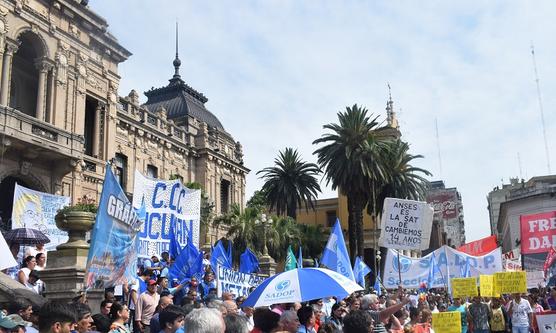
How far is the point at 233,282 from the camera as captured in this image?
13922mm

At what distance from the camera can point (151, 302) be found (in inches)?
366

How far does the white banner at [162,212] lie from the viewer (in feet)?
45.3

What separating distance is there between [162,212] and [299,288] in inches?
295

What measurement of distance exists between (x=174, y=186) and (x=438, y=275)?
10105mm

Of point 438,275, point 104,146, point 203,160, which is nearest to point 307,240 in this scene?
point 203,160

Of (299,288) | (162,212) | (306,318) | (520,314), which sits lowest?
(520,314)

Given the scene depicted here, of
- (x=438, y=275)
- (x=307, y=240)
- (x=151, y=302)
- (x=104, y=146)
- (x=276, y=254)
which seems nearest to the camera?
(x=151, y=302)

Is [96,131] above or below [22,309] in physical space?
above

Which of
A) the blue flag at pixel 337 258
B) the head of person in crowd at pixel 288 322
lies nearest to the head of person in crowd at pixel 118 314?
the head of person in crowd at pixel 288 322

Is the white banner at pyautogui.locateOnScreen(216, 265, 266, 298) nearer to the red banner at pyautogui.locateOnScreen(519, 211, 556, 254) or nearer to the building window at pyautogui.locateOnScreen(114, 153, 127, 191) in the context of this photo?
the red banner at pyautogui.locateOnScreen(519, 211, 556, 254)

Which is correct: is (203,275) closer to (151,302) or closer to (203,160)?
(151,302)

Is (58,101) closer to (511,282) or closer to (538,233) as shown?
(511,282)

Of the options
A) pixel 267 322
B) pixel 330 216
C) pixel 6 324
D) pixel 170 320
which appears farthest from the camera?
pixel 330 216

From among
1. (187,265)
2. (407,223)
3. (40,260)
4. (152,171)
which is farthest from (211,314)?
(152,171)
